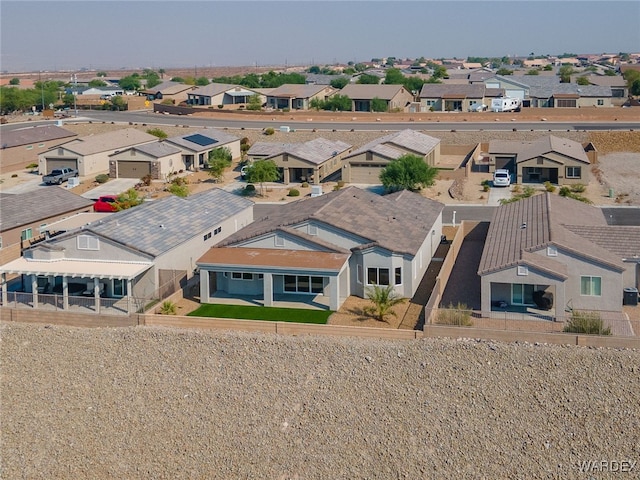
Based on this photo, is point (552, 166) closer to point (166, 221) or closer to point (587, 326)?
point (166, 221)

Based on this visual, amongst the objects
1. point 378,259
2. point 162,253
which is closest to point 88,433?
point 162,253

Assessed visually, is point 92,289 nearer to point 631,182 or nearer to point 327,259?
point 327,259

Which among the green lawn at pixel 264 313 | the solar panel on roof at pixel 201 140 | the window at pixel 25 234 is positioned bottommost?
the green lawn at pixel 264 313

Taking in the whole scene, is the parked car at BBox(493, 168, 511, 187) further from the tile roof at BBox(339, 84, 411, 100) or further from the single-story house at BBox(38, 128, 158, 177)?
the tile roof at BBox(339, 84, 411, 100)

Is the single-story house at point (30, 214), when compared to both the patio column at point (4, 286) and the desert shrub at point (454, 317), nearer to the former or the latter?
the patio column at point (4, 286)

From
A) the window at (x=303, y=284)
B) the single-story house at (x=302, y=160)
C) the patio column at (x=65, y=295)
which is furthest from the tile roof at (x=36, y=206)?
the single-story house at (x=302, y=160)

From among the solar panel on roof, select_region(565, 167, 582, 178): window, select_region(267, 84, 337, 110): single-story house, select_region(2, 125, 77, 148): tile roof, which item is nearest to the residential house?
select_region(267, 84, 337, 110): single-story house

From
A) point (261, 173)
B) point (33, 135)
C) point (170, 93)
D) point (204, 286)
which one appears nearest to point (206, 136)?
point (261, 173)
